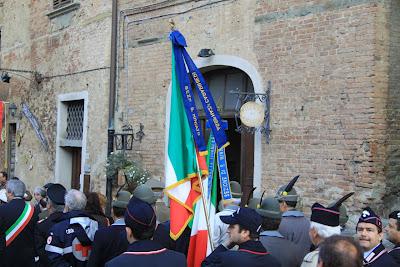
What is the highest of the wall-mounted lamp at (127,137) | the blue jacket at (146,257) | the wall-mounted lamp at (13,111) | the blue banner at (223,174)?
the wall-mounted lamp at (13,111)

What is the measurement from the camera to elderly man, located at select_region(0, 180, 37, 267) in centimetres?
575

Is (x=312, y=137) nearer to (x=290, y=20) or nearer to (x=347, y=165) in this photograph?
(x=347, y=165)

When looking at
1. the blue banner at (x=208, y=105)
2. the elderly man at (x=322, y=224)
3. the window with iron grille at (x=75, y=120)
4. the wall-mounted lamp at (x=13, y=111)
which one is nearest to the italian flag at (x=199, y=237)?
the blue banner at (x=208, y=105)

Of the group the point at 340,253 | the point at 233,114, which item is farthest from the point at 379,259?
the point at 233,114

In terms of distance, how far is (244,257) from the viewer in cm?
378

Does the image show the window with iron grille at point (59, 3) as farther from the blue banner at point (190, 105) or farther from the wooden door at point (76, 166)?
the blue banner at point (190, 105)

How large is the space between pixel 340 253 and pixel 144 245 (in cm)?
131

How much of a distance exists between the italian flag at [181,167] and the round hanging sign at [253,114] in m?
3.67

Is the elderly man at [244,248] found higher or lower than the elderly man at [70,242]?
higher

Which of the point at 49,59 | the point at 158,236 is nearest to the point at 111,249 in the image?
the point at 158,236

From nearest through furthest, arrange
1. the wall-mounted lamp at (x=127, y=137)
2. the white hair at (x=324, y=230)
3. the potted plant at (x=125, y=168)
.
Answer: the white hair at (x=324, y=230)
the potted plant at (x=125, y=168)
the wall-mounted lamp at (x=127, y=137)

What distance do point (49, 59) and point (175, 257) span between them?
1228cm

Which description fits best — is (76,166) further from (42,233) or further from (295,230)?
(295,230)

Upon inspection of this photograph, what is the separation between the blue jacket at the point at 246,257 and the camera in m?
3.75
